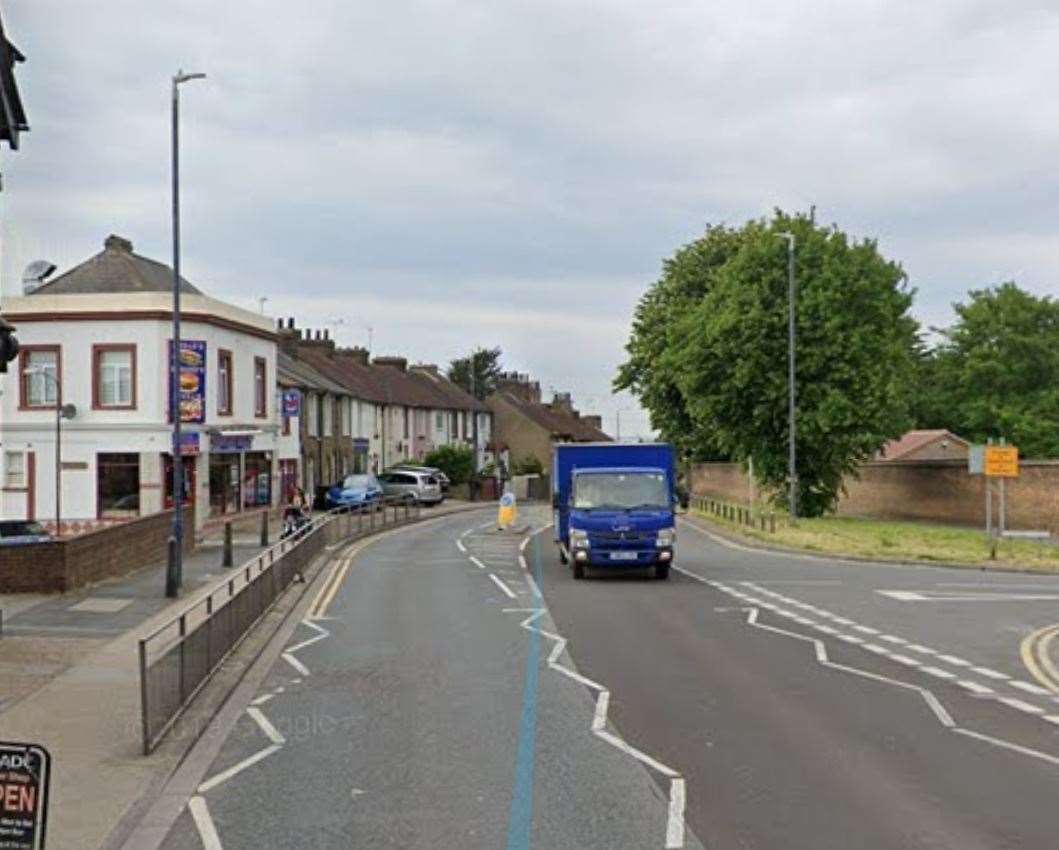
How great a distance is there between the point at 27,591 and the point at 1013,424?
63.5 metres

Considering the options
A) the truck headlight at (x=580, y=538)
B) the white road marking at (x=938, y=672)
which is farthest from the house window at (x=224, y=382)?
the white road marking at (x=938, y=672)

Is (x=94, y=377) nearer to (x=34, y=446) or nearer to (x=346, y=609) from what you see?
(x=34, y=446)

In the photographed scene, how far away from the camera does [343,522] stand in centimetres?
4322

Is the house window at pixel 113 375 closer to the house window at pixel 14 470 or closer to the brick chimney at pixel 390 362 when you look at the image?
the house window at pixel 14 470

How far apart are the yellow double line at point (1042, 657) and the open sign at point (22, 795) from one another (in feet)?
35.9

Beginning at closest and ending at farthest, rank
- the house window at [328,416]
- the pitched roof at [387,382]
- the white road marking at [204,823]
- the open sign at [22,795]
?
1. the open sign at [22,795]
2. the white road marking at [204,823]
3. the house window at [328,416]
4. the pitched roof at [387,382]

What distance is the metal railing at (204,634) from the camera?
10789 millimetres

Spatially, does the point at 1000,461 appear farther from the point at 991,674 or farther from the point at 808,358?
the point at 991,674

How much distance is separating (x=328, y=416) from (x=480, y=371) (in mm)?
76808

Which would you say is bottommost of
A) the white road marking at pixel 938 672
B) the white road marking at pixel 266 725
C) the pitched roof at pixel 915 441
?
the white road marking at pixel 938 672

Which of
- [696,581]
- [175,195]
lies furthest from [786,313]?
[175,195]

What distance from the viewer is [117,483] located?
42250mm

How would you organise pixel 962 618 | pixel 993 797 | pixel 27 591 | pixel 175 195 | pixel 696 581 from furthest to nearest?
pixel 696 581, pixel 175 195, pixel 27 591, pixel 962 618, pixel 993 797

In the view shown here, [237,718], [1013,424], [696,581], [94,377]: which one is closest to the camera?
[237,718]
